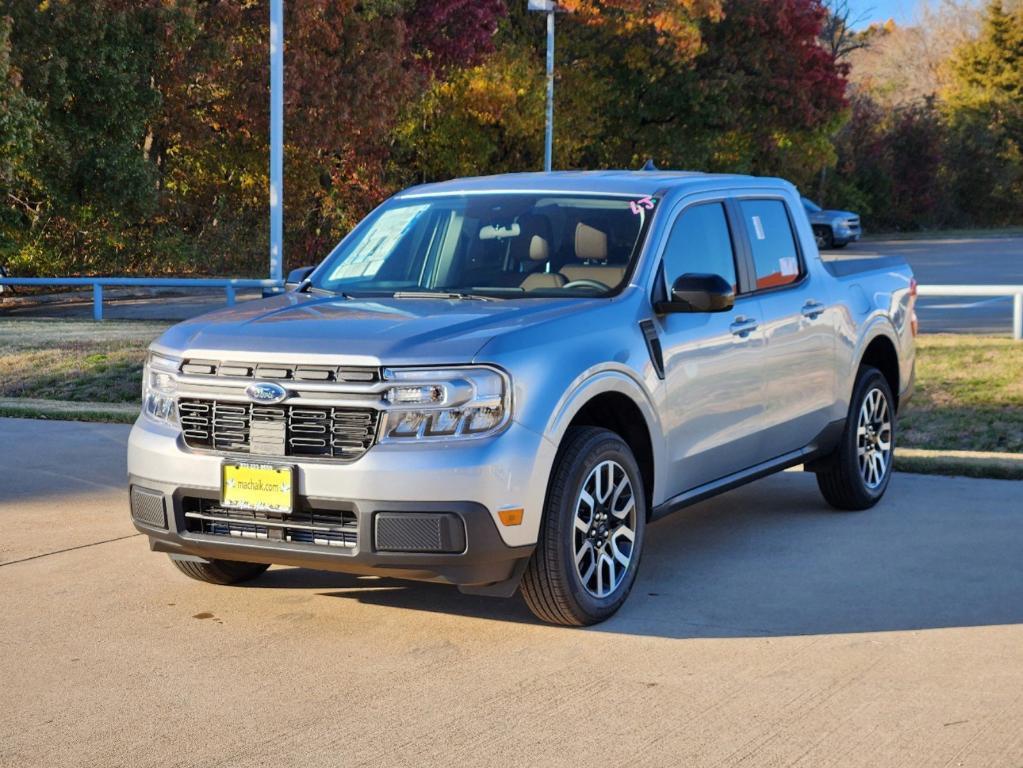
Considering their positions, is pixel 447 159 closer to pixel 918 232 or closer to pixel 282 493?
pixel 918 232

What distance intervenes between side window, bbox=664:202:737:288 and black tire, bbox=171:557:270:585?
227cm

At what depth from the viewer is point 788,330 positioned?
778 centimetres

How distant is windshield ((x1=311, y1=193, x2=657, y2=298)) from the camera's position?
6.88 m

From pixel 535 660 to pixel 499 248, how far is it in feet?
7.09

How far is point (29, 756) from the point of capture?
15.4 ft

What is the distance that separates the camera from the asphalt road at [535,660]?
188 inches

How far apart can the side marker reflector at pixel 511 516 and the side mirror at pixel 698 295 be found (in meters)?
1.45

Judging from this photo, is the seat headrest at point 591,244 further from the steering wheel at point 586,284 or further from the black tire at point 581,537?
the black tire at point 581,537

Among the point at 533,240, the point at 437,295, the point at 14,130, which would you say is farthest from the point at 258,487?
the point at 14,130

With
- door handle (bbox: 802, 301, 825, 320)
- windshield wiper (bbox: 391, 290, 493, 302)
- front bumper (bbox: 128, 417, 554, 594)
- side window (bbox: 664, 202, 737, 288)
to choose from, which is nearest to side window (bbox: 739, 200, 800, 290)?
door handle (bbox: 802, 301, 825, 320)

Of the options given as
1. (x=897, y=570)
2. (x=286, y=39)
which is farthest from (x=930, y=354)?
(x=286, y=39)

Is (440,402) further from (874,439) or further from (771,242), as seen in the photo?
(874,439)

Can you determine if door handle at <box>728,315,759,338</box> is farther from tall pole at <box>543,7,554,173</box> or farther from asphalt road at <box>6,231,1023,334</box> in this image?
tall pole at <box>543,7,554,173</box>

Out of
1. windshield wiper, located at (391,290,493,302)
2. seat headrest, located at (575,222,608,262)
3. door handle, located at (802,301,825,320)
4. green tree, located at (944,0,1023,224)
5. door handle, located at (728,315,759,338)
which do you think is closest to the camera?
windshield wiper, located at (391,290,493,302)
